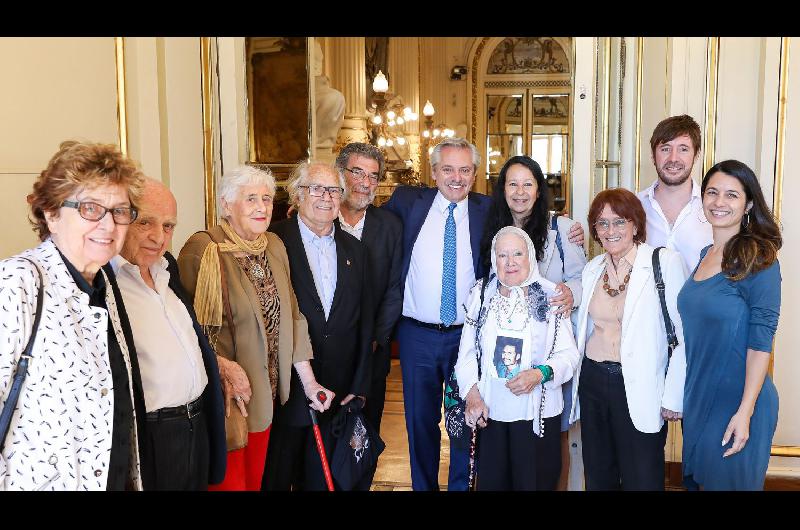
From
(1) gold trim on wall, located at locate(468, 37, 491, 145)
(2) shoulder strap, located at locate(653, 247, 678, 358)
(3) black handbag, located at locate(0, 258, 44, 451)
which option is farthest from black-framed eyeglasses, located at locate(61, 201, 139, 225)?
(1) gold trim on wall, located at locate(468, 37, 491, 145)

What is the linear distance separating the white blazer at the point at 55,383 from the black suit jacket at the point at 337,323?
53.5 inches

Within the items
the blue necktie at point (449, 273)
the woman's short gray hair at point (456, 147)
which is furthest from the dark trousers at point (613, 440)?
the woman's short gray hair at point (456, 147)

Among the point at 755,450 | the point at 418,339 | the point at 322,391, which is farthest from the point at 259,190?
the point at 755,450

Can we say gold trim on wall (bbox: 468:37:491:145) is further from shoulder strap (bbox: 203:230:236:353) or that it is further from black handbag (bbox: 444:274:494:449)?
shoulder strap (bbox: 203:230:236:353)

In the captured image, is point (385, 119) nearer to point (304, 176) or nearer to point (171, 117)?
point (171, 117)

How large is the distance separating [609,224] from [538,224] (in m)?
0.46

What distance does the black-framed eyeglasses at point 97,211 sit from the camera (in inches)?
67.3

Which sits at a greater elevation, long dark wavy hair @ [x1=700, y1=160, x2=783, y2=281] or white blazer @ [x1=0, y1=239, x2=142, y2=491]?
long dark wavy hair @ [x1=700, y1=160, x2=783, y2=281]

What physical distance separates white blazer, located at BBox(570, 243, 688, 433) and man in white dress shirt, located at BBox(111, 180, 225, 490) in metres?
1.61

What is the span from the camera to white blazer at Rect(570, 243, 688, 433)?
8.92ft

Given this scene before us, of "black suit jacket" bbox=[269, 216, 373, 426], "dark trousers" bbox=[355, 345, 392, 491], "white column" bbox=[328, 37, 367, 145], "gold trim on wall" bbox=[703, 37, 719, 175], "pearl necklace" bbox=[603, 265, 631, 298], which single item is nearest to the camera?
"pearl necklace" bbox=[603, 265, 631, 298]

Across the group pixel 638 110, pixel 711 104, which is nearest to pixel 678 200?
pixel 711 104

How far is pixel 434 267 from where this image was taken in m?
3.46

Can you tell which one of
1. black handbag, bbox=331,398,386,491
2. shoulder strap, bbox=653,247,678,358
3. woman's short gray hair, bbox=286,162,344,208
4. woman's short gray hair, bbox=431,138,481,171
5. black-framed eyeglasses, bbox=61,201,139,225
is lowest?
black handbag, bbox=331,398,386,491
